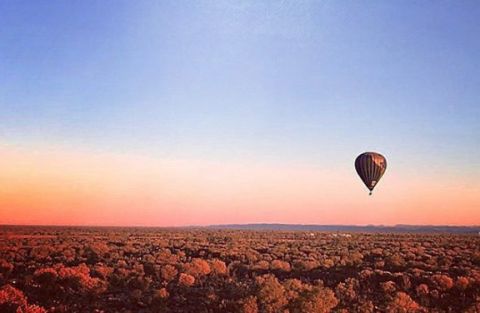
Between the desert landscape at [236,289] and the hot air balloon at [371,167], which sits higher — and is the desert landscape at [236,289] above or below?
below

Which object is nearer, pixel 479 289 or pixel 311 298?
pixel 311 298

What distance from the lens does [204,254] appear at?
126ft

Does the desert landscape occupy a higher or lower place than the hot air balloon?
lower

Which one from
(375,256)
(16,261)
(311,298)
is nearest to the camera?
(311,298)

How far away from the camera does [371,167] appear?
121ft

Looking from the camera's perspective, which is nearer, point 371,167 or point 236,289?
point 236,289

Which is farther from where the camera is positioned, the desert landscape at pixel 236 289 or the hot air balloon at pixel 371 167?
the hot air balloon at pixel 371 167

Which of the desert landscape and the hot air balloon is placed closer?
the desert landscape

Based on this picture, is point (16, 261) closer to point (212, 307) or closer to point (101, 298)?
point (101, 298)

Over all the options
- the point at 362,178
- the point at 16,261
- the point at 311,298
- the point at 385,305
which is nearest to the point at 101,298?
the point at 311,298

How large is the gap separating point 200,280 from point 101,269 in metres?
4.94

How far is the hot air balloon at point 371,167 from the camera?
121 feet

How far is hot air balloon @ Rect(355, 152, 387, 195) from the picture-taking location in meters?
36.8

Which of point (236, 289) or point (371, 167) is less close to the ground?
point (371, 167)
